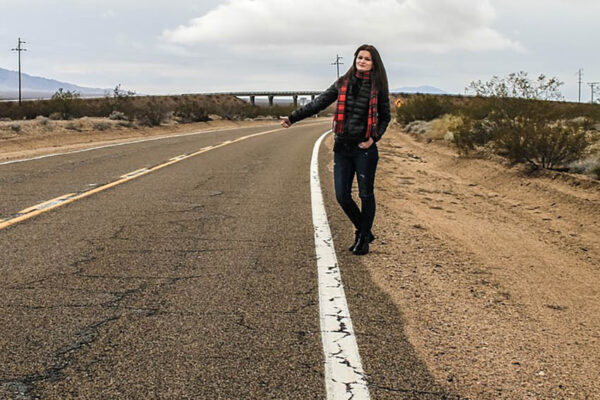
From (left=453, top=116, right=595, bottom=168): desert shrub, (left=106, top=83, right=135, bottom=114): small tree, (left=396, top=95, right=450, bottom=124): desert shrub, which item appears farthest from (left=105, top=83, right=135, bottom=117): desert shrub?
(left=453, top=116, right=595, bottom=168): desert shrub

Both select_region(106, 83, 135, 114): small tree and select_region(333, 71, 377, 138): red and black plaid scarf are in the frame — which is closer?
select_region(333, 71, 377, 138): red and black plaid scarf

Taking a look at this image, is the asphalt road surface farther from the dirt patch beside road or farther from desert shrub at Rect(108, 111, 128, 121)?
desert shrub at Rect(108, 111, 128, 121)

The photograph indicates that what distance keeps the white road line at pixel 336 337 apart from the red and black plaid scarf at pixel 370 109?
121cm

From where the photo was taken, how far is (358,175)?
19.3 ft

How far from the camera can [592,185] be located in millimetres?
10766

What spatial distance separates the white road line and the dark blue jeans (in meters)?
0.44

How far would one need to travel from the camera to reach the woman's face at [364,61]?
556cm

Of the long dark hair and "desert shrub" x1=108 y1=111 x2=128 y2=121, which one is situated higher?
"desert shrub" x1=108 y1=111 x2=128 y2=121

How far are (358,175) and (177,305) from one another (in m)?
2.30

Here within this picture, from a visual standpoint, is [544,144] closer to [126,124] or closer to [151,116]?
[126,124]

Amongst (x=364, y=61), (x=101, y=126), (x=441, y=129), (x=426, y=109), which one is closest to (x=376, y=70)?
(x=364, y=61)

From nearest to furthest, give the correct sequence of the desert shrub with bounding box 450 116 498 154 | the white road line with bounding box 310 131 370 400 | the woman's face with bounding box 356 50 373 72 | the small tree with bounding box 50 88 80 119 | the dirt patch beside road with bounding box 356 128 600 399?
the white road line with bounding box 310 131 370 400
the dirt patch beside road with bounding box 356 128 600 399
the woman's face with bounding box 356 50 373 72
the desert shrub with bounding box 450 116 498 154
the small tree with bounding box 50 88 80 119

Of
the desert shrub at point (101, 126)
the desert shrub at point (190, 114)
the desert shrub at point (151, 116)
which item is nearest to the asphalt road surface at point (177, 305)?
the desert shrub at point (101, 126)

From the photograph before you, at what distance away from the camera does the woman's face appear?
18.2 ft
